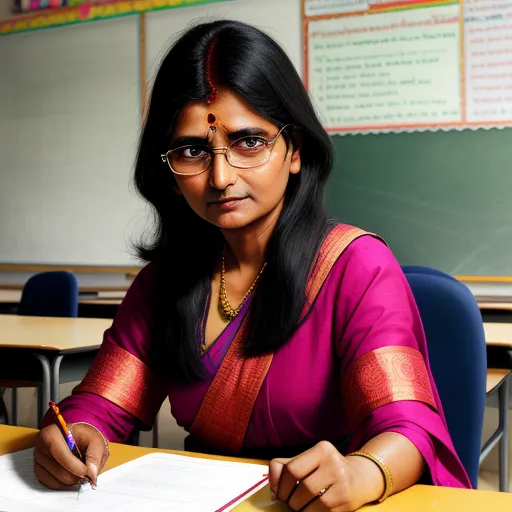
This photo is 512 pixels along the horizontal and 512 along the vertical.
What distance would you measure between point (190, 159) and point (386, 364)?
0.44 meters

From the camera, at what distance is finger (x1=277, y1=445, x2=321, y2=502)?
0.74 metres

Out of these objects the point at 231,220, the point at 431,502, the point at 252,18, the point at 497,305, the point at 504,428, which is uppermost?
the point at 252,18

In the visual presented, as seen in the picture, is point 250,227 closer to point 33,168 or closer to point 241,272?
point 241,272

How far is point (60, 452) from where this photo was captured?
0.89 metres

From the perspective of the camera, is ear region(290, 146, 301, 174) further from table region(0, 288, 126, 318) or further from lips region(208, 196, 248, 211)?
table region(0, 288, 126, 318)

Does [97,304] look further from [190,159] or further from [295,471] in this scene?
[295,471]

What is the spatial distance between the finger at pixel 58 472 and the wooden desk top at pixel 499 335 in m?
1.31

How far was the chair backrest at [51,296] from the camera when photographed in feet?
9.96

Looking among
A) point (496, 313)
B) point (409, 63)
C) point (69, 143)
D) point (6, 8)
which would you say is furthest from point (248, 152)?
point (6, 8)

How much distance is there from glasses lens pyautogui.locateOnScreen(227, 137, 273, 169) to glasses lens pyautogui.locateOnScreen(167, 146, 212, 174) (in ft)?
0.13

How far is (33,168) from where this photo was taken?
4.84 metres

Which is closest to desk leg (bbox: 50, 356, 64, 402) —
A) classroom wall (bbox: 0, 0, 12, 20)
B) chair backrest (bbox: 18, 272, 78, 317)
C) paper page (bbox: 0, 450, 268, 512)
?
chair backrest (bbox: 18, 272, 78, 317)

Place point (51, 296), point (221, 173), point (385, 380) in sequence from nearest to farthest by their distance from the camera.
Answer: point (385, 380) < point (221, 173) < point (51, 296)

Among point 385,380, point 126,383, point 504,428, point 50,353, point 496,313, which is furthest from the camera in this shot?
point 496,313
